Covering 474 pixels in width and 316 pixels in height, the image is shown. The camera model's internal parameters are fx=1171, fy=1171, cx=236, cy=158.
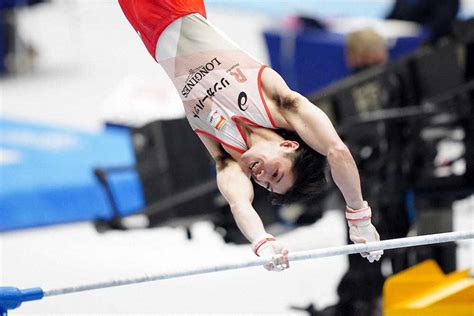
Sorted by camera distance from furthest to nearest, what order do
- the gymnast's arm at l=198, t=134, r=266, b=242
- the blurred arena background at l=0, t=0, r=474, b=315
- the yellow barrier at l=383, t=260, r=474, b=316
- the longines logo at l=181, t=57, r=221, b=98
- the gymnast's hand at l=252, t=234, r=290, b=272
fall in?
the blurred arena background at l=0, t=0, r=474, b=315 < the yellow barrier at l=383, t=260, r=474, b=316 < the longines logo at l=181, t=57, r=221, b=98 < the gymnast's arm at l=198, t=134, r=266, b=242 < the gymnast's hand at l=252, t=234, r=290, b=272

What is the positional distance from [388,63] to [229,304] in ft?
4.63

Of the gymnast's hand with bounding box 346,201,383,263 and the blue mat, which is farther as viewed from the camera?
the blue mat

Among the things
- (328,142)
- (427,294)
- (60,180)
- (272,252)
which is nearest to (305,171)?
(328,142)

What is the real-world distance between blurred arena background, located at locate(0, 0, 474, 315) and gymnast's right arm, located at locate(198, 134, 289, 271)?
136 cm

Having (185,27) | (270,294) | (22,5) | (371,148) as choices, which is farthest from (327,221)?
(22,5)

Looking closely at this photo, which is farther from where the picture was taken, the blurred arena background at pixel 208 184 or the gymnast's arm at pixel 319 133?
the blurred arena background at pixel 208 184

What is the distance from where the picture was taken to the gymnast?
3.64 meters

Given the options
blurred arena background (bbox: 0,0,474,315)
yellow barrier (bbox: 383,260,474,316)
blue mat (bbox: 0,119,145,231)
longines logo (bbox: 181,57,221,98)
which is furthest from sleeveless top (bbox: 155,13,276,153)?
blue mat (bbox: 0,119,145,231)

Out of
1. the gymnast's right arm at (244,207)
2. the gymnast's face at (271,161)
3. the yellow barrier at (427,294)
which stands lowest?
the yellow barrier at (427,294)

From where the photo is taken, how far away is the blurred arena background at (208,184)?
5441mm

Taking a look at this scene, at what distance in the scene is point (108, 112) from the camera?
8.94 m

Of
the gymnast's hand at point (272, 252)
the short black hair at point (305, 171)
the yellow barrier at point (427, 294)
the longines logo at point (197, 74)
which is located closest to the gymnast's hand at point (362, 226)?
the short black hair at point (305, 171)

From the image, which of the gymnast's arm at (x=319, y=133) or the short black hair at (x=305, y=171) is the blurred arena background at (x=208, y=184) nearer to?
the short black hair at (x=305, y=171)

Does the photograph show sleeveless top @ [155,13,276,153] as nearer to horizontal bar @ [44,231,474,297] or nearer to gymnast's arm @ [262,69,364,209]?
gymnast's arm @ [262,69,364,209]
